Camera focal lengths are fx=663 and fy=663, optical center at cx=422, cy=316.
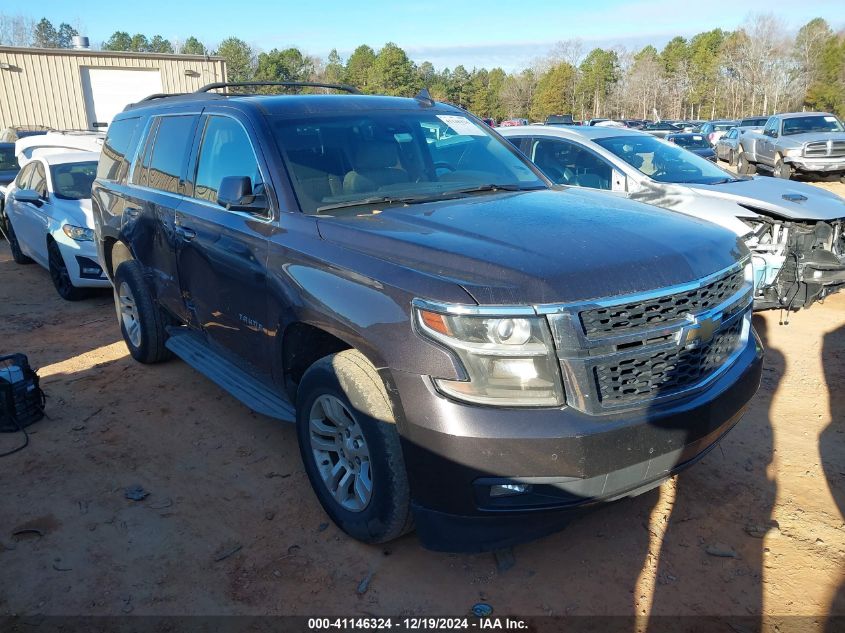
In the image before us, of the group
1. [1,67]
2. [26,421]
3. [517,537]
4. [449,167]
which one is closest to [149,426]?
[26,421]

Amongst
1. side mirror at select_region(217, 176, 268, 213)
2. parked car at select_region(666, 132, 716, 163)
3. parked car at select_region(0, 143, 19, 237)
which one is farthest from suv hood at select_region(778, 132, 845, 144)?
parked car at select_region(0, 143, 19, 237)

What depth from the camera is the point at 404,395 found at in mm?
2625

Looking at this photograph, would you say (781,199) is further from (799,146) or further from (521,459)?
(799,146)

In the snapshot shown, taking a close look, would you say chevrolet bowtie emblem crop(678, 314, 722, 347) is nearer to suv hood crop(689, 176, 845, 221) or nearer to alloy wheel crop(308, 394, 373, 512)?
alloy wheel crop(308, 394, 373, 512)

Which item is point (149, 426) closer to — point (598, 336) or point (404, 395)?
point (404, 395)

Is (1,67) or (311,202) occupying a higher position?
(1,67)

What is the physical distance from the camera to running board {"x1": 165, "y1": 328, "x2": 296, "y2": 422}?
3.74 m

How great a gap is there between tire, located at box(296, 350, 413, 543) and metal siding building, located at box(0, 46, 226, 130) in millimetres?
26145

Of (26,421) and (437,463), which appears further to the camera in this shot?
(26,421)

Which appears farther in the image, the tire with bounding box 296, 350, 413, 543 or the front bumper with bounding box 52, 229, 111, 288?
the front bumper with bounding box 52, 229, 111, 288

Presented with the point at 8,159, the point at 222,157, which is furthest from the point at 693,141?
the point at 222,157

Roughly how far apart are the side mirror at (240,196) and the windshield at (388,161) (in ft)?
0.76

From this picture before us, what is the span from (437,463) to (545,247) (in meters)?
1.00

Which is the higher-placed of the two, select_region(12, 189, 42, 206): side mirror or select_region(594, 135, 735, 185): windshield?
select_region(594, 135, 735, 185): windshield
